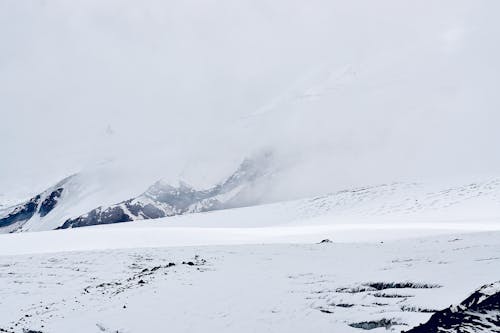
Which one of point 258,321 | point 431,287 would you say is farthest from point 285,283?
point 431,287

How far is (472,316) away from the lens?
15.6 meters

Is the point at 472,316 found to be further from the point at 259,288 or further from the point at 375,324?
the point at 259,288

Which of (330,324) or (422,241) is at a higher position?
(422,241)

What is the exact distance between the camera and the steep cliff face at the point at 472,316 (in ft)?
49.9

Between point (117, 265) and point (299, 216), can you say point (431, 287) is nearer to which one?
point (117, 265)

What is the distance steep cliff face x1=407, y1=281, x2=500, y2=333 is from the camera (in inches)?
598

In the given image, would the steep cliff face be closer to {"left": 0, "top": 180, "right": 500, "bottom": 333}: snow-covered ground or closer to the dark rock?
{"left": 0, "top": 180, "right": 500, "bottom": 333}: snow-covered ground

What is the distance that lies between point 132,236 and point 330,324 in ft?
107

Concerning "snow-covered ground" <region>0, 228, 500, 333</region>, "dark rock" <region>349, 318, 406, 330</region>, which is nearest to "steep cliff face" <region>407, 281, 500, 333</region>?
"snow-covered ground" <region>0, 228, 500, 333</region>

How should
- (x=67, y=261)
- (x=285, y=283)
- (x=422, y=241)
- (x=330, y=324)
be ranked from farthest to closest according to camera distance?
1. (x=67, y=261)
2. (x=422, y=241)
3. (x=285, y=283)
4. (x=330, y=324)

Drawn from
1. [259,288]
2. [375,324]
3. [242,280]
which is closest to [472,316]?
[375,324]

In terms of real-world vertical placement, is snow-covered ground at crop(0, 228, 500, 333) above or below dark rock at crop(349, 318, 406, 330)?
above

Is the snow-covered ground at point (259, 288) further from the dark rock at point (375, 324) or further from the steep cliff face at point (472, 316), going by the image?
the steep cliff face at point (472, 316)

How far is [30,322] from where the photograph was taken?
23.8 meters
